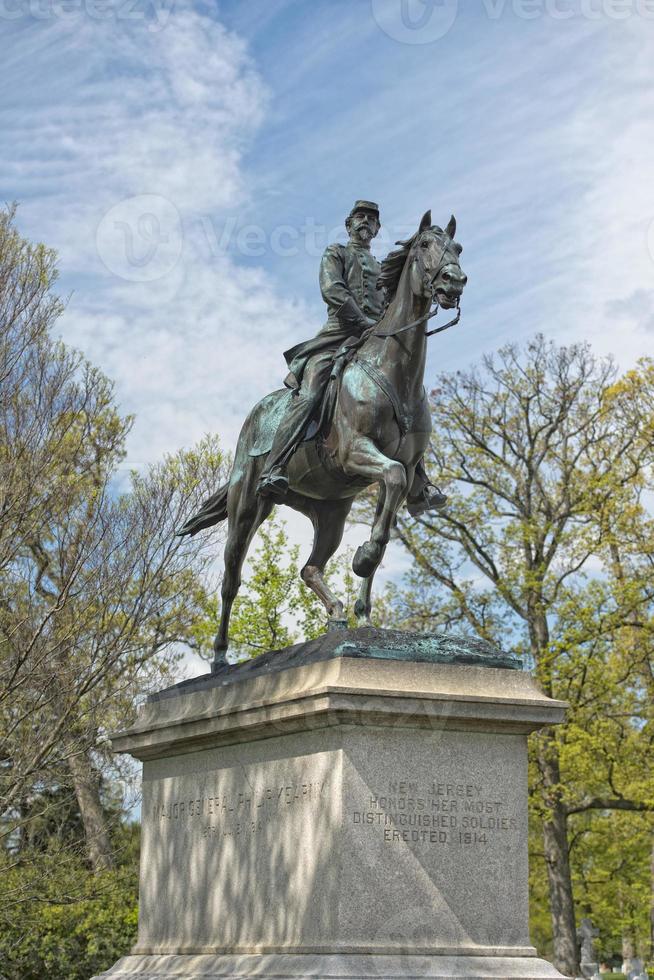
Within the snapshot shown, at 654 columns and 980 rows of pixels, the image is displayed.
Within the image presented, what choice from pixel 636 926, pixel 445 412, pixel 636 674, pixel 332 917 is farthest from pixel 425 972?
pixel 636 926

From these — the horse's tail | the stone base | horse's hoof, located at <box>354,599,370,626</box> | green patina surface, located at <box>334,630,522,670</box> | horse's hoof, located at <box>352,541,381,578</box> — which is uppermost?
the horse's tail

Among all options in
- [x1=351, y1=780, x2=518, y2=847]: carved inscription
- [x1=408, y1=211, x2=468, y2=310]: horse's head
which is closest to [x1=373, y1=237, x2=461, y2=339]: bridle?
[x1=408, y1=211, x2=468, y2=310]: horse's head

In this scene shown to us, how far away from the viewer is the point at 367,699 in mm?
9023

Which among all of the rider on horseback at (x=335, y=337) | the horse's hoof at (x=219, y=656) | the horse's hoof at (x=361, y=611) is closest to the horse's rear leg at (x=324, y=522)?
the rider on horseback at (x=335, y=337)

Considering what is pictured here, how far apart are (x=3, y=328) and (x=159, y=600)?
4.98 meters

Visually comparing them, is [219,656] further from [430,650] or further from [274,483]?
[430,650]

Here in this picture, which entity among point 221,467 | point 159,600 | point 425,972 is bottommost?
point 425,972

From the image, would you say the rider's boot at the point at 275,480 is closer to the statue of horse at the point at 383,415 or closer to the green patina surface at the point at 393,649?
the statue of horse at the point at 383,415

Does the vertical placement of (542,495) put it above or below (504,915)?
above

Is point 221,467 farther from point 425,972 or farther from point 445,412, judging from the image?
point 425,972

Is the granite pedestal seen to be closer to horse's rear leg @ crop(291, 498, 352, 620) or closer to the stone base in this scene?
the stone base

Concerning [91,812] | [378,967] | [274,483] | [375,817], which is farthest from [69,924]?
[378,967]

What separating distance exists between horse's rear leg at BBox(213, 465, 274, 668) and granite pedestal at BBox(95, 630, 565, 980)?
1732mm

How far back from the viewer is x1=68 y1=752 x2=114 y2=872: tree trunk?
21656 mm
